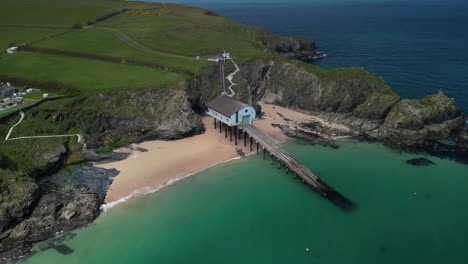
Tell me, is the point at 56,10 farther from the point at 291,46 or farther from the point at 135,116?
the point at 135,116

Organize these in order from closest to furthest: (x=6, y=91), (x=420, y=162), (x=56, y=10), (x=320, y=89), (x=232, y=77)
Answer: (x=420, y=162) → (x=6, y=91) → (x=320, y=89) → (x=232, y=77) → (x=56, y=10)

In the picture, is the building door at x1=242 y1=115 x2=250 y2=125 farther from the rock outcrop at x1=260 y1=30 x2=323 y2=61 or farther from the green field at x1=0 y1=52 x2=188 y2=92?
the rock outcrop at x1=260 y1=30 x2=323 y2=61

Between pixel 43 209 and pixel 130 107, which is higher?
pixel 130 107

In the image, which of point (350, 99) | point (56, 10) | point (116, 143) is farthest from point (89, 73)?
point (56, 10)

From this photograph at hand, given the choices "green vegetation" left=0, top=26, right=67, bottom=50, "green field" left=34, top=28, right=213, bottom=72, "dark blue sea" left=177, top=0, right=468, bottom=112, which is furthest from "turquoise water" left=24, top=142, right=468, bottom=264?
"green vegetation" left=0, top=26, right=67, bottom=50

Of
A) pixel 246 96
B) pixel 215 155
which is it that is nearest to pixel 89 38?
pixel 246 96

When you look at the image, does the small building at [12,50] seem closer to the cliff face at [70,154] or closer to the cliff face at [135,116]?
the cliff face at [70,154]

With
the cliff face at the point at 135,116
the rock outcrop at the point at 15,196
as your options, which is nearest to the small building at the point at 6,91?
the cliff face at the point at 135,116
